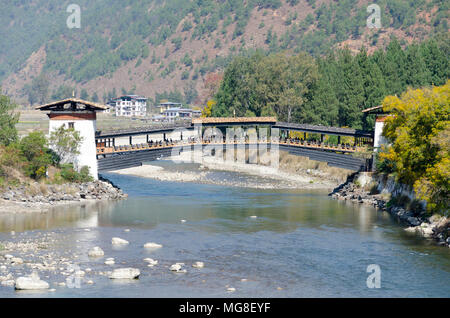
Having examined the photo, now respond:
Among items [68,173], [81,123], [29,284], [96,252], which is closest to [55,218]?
[68,173]

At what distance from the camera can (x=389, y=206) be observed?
224 ft

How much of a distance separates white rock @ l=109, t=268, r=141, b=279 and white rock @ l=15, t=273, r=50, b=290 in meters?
4.15

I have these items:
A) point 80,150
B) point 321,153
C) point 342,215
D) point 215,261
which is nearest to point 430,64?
point 321,153

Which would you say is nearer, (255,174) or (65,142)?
(65,142)

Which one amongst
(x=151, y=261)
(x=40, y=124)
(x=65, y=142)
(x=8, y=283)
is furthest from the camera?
Answer: (x=40, y=124)

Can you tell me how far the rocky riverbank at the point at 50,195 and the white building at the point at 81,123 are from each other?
244cm

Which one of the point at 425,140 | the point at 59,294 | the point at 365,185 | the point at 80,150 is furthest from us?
the point at 365,185

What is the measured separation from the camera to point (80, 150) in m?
72.4

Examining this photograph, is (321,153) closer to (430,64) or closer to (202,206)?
(202,206)

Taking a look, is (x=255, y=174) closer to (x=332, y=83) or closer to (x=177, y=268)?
(x=332, y=83)

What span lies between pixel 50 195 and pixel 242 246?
82.4ft

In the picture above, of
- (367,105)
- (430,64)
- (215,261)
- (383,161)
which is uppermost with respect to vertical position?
(430,64)

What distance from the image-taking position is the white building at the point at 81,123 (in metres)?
71.9

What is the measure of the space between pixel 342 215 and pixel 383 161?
1354 cm
